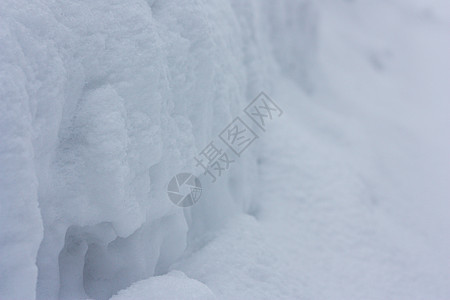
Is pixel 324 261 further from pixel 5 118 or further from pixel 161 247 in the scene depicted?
pixel 5 118

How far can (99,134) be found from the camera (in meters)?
0.98

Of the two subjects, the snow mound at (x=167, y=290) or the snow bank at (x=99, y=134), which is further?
the snow mound at (x=167, y=290)

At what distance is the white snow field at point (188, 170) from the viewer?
34.4 inches

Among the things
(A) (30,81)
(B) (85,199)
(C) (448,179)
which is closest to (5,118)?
(A) (30,81)
